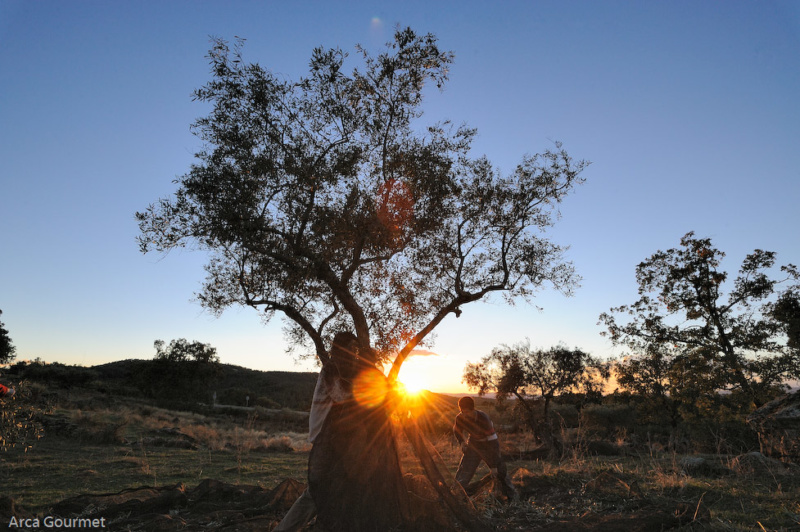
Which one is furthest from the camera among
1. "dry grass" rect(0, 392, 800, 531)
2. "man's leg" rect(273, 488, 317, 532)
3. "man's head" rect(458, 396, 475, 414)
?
"man's head" rect(458, 396, 475, 414)

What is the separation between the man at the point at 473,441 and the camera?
9.37 meters

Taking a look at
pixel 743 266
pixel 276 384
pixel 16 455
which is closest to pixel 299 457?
pixel 16 455

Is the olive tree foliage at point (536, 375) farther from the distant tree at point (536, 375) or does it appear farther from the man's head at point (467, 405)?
the man's head at point (467, 405)

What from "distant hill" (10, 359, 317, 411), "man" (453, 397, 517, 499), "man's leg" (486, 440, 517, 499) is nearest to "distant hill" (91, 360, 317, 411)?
"distant hill" (10, 359, 317, 411)

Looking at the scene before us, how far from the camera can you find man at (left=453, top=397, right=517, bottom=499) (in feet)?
30.7

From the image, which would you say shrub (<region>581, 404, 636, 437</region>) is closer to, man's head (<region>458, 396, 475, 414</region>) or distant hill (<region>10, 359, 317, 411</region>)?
man's head (<region>458, 396, 475, 414</region>)

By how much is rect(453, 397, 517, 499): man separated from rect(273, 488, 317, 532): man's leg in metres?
4.35

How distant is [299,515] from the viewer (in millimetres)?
6020

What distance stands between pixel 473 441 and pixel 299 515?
483cm

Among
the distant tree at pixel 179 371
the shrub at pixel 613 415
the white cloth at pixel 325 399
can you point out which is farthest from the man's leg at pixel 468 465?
the distant tree at pixel 179 371

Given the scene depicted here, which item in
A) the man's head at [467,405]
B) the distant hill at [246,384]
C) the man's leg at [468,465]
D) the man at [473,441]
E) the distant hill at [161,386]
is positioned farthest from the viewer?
the distant hill at [246,384]

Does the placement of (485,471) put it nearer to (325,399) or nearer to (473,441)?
(473,441)

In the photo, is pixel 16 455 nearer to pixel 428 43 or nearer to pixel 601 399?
pixel 428 43

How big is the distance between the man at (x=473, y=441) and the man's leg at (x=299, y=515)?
14.3ft
